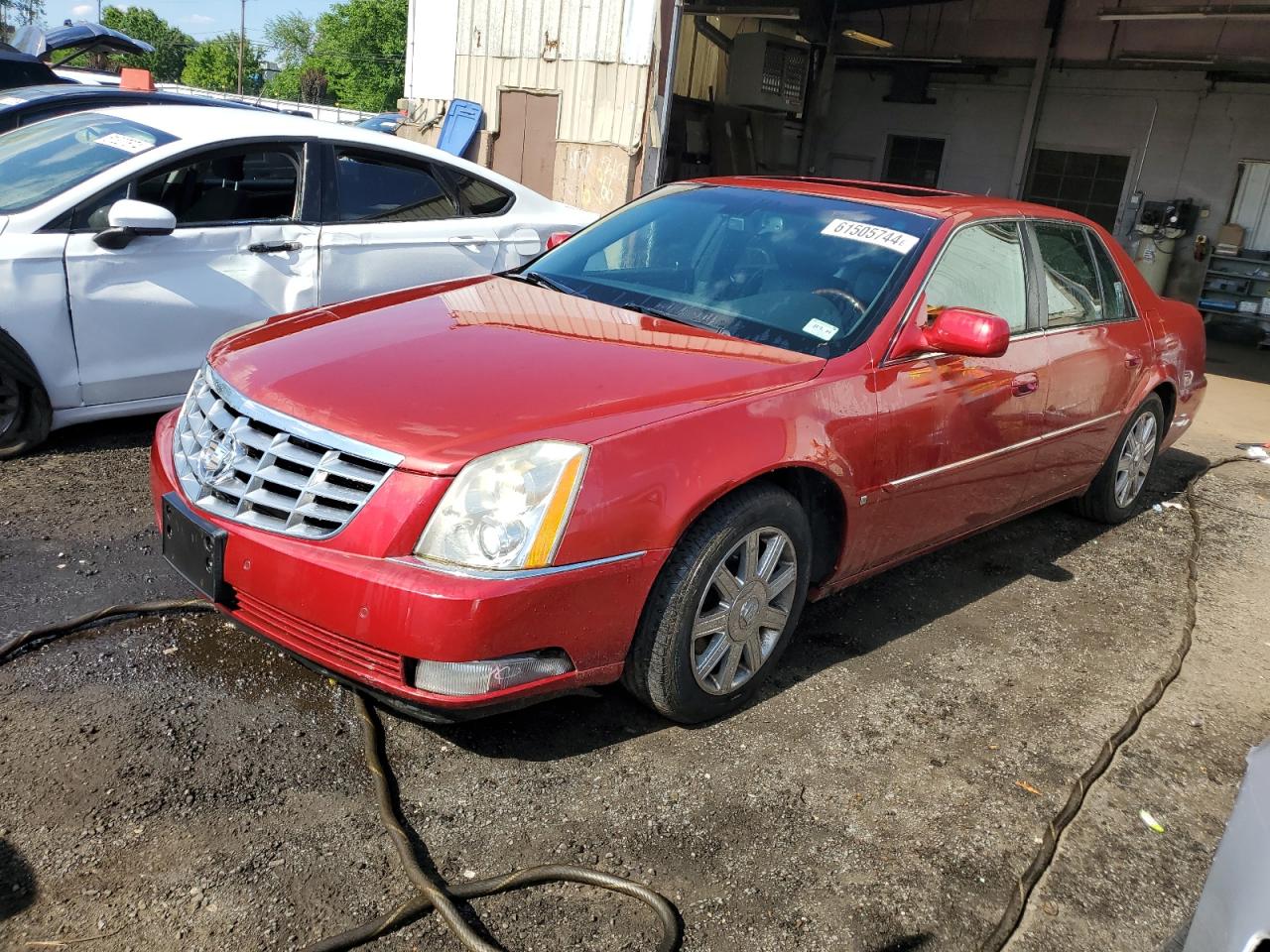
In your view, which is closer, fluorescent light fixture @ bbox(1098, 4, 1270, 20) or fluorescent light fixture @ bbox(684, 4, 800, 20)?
fluorescent light fixture @ bbox(1098, 4, 1270, 20)

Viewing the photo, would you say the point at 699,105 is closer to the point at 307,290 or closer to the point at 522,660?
the point at 307,290

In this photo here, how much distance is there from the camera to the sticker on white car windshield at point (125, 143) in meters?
4.71

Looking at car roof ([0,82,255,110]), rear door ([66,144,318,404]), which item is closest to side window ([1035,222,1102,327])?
rear door ([66,144,318,404])

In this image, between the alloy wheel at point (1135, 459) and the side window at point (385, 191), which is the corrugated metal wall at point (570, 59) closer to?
the side window at point (385, 191)

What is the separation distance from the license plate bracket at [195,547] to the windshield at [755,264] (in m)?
1.56

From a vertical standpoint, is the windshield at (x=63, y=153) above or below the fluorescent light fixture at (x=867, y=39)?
below

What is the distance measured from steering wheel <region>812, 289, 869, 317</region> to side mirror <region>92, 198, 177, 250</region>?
2.74 m

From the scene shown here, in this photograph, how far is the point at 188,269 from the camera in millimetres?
4711

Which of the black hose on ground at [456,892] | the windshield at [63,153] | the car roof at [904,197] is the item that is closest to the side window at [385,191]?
the windshield at [63,153]

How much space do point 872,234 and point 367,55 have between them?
344 feet

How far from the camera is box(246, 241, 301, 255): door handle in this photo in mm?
4910

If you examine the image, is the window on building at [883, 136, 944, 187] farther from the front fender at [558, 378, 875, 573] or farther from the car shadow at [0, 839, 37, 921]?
the car shadow at [0, 839, 37, 921]

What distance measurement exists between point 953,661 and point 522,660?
1.85m

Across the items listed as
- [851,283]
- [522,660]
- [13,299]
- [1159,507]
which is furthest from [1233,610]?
[13,299]
